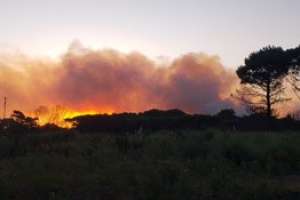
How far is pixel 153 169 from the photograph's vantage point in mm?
16891

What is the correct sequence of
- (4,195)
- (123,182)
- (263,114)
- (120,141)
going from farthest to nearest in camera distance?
(263,114)
(120,141)
(123,182)
(4,195)

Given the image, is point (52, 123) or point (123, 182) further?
point (52, 123)

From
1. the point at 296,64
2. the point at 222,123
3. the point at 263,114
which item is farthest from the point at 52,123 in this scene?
the point at 296,64

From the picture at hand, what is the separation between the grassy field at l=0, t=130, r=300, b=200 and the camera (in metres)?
15.3

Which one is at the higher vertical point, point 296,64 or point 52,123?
point 296,64

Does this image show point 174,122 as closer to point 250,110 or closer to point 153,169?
point 250,110

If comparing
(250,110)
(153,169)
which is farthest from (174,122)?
(153,169)

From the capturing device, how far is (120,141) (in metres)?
23.3

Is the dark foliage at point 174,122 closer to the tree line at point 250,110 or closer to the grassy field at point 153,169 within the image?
the tree line at point 250,110

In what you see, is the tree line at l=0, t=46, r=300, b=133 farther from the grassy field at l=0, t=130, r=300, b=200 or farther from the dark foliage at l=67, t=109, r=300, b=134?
the grassy field at l=0, t=130, r=300, b=200

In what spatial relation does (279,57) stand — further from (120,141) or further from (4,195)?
(4,195)

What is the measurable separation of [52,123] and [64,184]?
99.4 feet

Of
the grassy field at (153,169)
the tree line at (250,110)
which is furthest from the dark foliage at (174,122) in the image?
the grassy field at (153,169)

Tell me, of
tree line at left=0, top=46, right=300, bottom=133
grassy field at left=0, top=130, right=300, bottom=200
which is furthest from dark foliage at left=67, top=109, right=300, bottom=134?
grassy field at left=0, top=130, right=300, bottom=200
